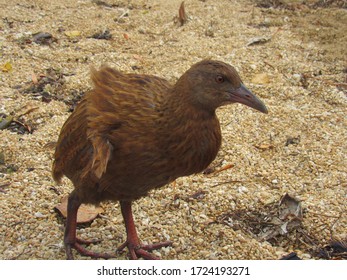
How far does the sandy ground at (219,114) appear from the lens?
370 centimetres

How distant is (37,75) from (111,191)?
2682 mm

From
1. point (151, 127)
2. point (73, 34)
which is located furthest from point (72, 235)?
point (73, 34)

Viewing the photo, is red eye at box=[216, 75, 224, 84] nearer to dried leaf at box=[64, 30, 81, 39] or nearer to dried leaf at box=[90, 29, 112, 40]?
dried leaf at box=[90, 29, 112, 40]

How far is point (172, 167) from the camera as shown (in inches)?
119

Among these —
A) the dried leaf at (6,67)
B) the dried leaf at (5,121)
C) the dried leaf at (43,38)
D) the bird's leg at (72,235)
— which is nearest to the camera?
the bird's leg at (72,235)

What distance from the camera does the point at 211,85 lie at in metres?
2.98

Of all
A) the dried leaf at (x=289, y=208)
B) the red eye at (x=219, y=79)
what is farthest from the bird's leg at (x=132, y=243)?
the red eye at (x=219, y=79)

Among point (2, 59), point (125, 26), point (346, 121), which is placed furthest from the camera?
point (125, 26)

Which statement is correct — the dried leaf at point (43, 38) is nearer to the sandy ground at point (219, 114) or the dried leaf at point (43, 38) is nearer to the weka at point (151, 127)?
the sandy ground at point (219, 114)

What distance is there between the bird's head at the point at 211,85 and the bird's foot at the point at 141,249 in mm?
1179

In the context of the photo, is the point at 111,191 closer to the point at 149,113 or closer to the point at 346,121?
the point at 149,113

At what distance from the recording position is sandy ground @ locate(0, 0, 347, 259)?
146 inches

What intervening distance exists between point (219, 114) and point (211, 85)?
215cm

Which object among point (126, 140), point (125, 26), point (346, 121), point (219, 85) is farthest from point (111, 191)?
point (125, 26)
